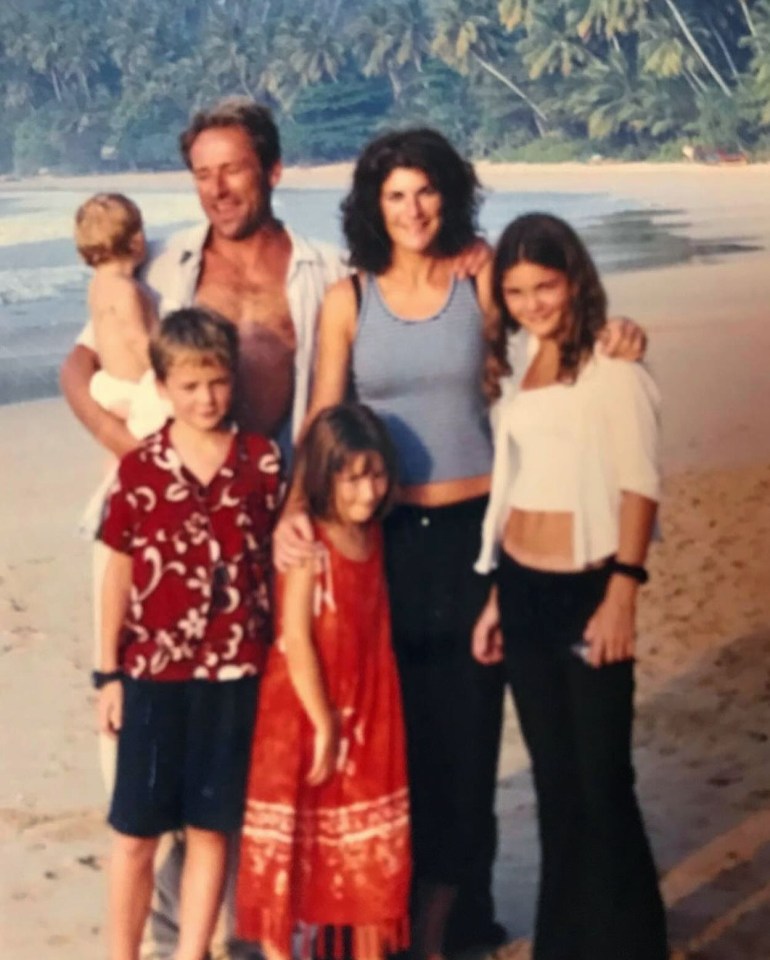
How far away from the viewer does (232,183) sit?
6.73ft

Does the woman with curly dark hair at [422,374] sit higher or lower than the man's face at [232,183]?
lower

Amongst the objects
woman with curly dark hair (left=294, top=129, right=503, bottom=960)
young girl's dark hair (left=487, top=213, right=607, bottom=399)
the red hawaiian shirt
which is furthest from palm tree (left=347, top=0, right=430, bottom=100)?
the red hawaiian shirt

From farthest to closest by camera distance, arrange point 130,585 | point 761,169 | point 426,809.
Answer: point 761,169 < point 426,809 < point 130,585

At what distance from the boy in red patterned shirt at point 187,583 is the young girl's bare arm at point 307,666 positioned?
0.03 m

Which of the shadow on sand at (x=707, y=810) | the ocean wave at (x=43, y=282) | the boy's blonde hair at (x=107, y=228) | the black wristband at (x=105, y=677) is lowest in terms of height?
the shadow on sand at (x=707, y=810)

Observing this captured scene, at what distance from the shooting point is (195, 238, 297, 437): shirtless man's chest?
6.75 feet

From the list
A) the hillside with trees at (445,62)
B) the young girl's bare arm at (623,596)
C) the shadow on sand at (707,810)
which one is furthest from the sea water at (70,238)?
the shadow on sand at (707,810)

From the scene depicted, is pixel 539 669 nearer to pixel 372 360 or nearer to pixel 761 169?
pixel 372 360

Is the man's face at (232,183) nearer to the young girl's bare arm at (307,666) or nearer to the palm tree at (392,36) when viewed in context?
the palm tree at (392,36)

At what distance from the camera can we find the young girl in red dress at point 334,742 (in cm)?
204

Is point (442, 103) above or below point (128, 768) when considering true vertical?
above

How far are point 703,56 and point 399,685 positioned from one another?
1085mm

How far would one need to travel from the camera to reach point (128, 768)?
2.08m

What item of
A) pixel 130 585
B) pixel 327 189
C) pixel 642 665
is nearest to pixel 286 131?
pixel 327 189
